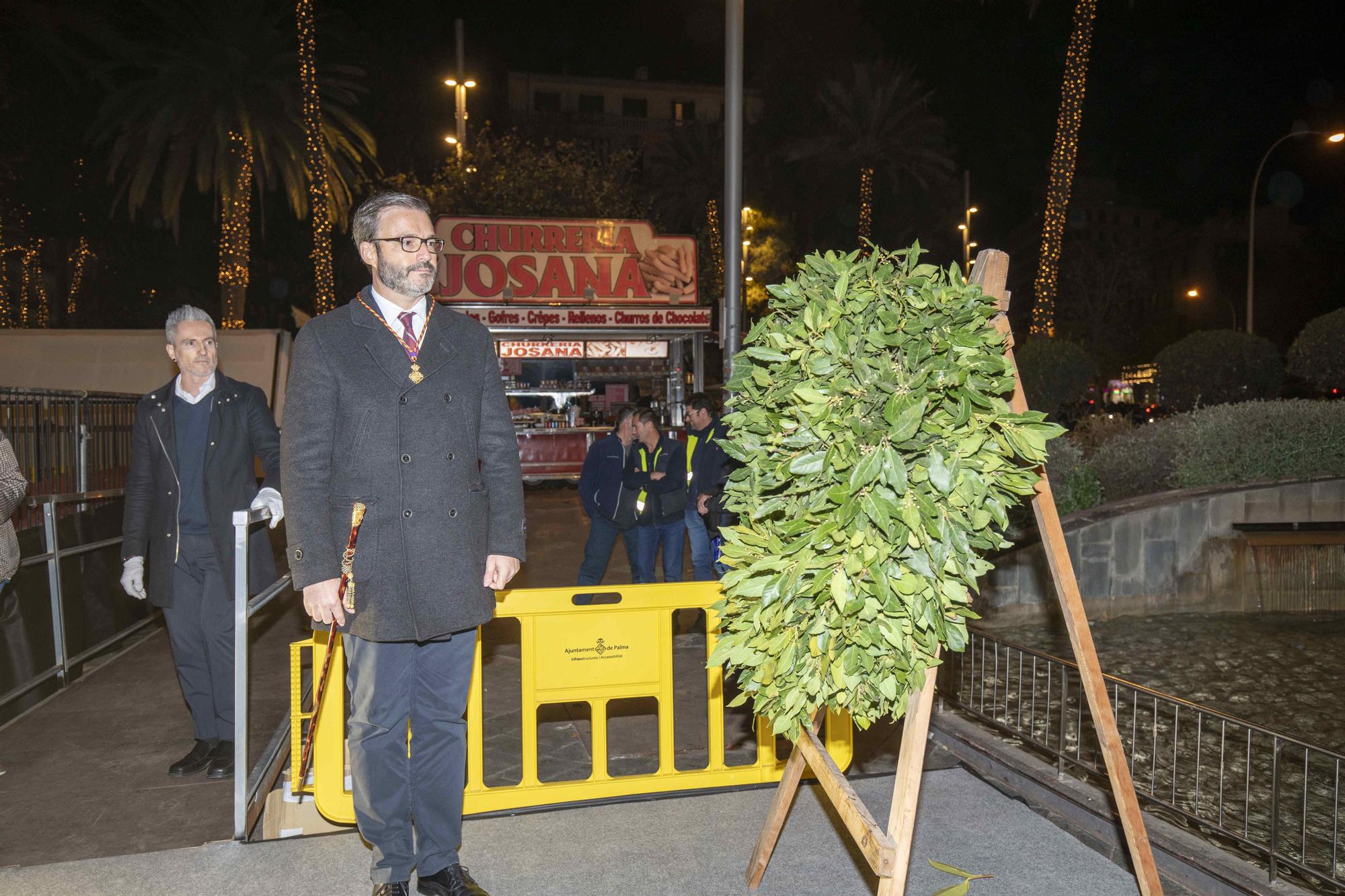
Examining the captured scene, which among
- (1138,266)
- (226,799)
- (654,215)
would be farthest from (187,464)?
(1138,266)

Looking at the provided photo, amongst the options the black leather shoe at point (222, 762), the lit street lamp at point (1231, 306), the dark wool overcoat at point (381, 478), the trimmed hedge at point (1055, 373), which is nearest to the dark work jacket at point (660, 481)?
the black leather shoe at point (222, 762)

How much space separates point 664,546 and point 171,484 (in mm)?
4435

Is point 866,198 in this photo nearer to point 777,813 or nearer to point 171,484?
point 171,484

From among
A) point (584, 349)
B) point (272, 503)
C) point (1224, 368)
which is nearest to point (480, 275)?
point (584, 349)

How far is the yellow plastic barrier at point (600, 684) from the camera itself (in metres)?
4.11

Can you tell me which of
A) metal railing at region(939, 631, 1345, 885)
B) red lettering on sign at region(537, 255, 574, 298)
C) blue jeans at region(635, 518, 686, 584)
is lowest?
metal railing at region(939, 631, 1345, 885)

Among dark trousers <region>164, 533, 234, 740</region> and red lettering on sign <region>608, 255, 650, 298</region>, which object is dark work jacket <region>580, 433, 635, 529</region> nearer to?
dark trousers <region>164, 533, 234, 740</region>

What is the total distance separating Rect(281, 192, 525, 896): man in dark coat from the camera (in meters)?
3.02

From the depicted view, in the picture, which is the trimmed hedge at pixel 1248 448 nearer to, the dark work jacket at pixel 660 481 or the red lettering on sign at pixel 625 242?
the dark work jacket at pixel 660 481

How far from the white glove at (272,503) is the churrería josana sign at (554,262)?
1436 centimetres

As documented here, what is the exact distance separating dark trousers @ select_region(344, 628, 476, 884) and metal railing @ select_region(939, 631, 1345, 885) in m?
2.33

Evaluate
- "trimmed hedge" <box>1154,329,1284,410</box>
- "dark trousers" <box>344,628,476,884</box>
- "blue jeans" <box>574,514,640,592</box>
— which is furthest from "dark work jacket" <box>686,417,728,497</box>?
"trimmed hedge" <box>1154,329,1284,410</box>

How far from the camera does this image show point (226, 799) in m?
4.49

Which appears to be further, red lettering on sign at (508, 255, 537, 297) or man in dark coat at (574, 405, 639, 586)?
red lettering on sign at (508, 255, 537, 297)
